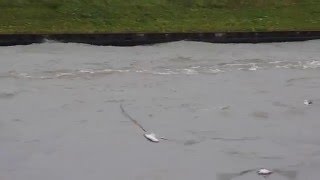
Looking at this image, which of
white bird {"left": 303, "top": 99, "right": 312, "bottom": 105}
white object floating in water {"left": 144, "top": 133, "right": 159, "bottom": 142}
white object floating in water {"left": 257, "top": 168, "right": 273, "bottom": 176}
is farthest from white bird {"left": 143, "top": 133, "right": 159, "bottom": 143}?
white bird {"left": 303, "top": 99, "right": 312, "bottom": 105}

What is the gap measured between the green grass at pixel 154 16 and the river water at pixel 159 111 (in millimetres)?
1160

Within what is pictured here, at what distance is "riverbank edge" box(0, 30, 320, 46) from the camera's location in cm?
1276

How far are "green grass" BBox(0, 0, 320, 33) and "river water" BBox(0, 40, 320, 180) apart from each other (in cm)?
116

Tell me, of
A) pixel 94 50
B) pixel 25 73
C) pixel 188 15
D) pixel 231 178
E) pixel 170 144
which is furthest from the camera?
pixel 188 15

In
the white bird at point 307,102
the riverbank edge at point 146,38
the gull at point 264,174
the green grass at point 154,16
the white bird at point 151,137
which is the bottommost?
the gull at point 264,174

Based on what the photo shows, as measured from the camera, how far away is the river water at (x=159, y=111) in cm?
752

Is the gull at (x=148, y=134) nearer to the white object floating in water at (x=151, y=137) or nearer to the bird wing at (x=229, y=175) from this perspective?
the white object floating in water at (x=151, y=137)

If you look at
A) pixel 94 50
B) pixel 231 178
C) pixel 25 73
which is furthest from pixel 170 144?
pixel 94 50

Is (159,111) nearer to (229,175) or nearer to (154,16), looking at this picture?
(229,175)

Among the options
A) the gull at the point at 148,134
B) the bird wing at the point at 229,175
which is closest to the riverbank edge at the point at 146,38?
the gull at the point at 148,134

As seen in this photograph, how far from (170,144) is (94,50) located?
16.1ft

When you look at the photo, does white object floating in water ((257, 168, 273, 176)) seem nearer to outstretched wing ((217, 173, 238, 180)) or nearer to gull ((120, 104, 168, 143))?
outstretched wing ((217, 173, 238, 180))

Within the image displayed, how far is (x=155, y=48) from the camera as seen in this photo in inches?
506

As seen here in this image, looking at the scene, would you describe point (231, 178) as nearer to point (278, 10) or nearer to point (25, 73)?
point (25, 73)
